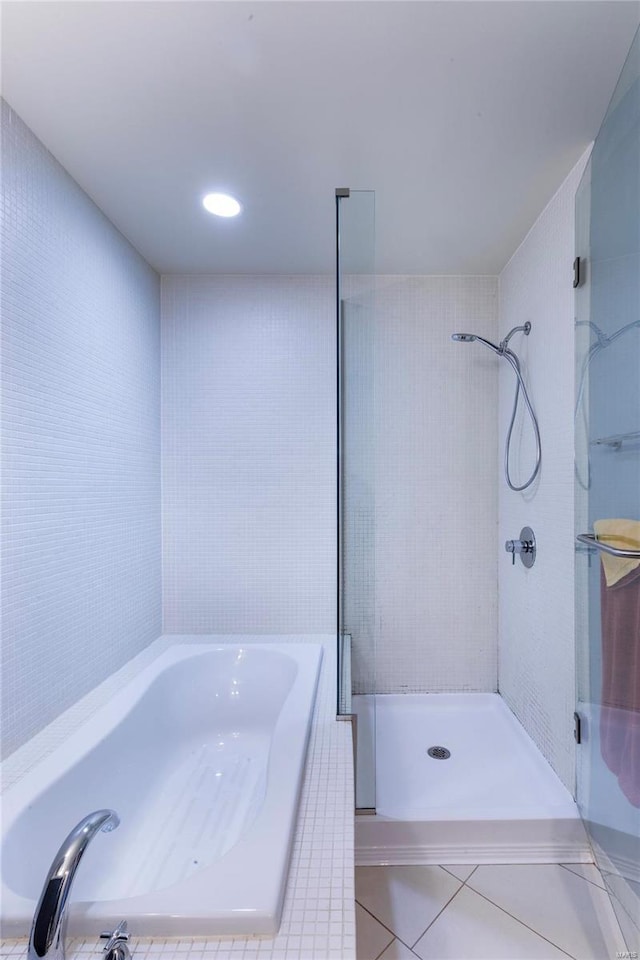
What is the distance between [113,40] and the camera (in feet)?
3.41

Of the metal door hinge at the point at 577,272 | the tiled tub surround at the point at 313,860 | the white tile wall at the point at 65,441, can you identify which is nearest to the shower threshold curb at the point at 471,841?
the tiled tub surround at the point at 313,860

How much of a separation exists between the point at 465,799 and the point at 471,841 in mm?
160

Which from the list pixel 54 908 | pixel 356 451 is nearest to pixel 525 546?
pixel 356 451

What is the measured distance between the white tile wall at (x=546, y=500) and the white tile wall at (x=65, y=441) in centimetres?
176

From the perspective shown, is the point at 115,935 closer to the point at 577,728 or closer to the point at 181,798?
the point at 181,798

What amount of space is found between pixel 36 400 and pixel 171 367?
1031mm

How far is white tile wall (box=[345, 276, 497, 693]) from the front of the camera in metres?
2.27

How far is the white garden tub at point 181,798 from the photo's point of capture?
2.63 ft

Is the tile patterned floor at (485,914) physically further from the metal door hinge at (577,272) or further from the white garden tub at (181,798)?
the metal door hinge at (577,272)

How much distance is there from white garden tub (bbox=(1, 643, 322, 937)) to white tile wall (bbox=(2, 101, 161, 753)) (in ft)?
0.73

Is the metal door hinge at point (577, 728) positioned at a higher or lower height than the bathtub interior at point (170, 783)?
higher

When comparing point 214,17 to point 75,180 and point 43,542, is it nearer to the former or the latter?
point 75,180

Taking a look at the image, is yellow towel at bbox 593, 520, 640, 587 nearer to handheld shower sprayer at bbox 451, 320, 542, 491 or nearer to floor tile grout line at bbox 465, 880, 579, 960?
handheld shower sprayer at bbox 451, 320, 542, 491

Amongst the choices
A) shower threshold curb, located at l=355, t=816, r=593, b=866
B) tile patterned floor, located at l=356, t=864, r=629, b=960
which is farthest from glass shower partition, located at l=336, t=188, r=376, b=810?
tile patterned floor, located at l=356, t=864, r=629, b=960
